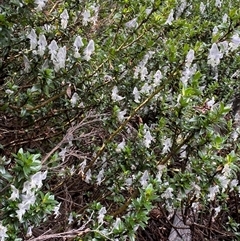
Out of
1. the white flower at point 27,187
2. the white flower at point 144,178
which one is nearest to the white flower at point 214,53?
the white flower at point 144,178

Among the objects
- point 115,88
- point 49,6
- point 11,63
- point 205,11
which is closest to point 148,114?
point 115,88

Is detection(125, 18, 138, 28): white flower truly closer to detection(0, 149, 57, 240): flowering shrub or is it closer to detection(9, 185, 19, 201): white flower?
detection(0, 149, 57, 240): flowering shrub

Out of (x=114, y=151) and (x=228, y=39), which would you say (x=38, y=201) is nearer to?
(x=114, y=151)

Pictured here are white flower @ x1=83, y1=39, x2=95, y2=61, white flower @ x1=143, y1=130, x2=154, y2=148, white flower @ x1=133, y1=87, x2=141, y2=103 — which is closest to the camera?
white flower @ x1=83, y1=39, x2=95, y2=61

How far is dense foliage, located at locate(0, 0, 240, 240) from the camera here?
1664 millimetres

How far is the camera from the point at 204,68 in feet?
7.39

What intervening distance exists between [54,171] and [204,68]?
0.98 meters

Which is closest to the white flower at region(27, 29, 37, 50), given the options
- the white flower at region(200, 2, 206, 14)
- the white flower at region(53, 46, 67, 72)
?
the white flower at region(53, 46, 67, 72)

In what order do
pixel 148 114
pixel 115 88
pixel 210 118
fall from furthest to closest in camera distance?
pixel 148 114
pixel 115 88
pixel 210 118

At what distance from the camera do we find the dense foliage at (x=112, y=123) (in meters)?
1.66

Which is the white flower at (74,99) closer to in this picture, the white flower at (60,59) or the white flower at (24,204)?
the white flower at (60,59)

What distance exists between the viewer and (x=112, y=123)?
6.63ft

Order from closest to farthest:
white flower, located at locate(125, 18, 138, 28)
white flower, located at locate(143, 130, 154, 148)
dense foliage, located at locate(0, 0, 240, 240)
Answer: dense foliage, located at locate(0, 0, 240, 240) < white flower, located at locate(143, 130, 154, 148) < white flower, located at locate(125, 18, 138, 28)

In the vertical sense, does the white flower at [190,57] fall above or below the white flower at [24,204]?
above
